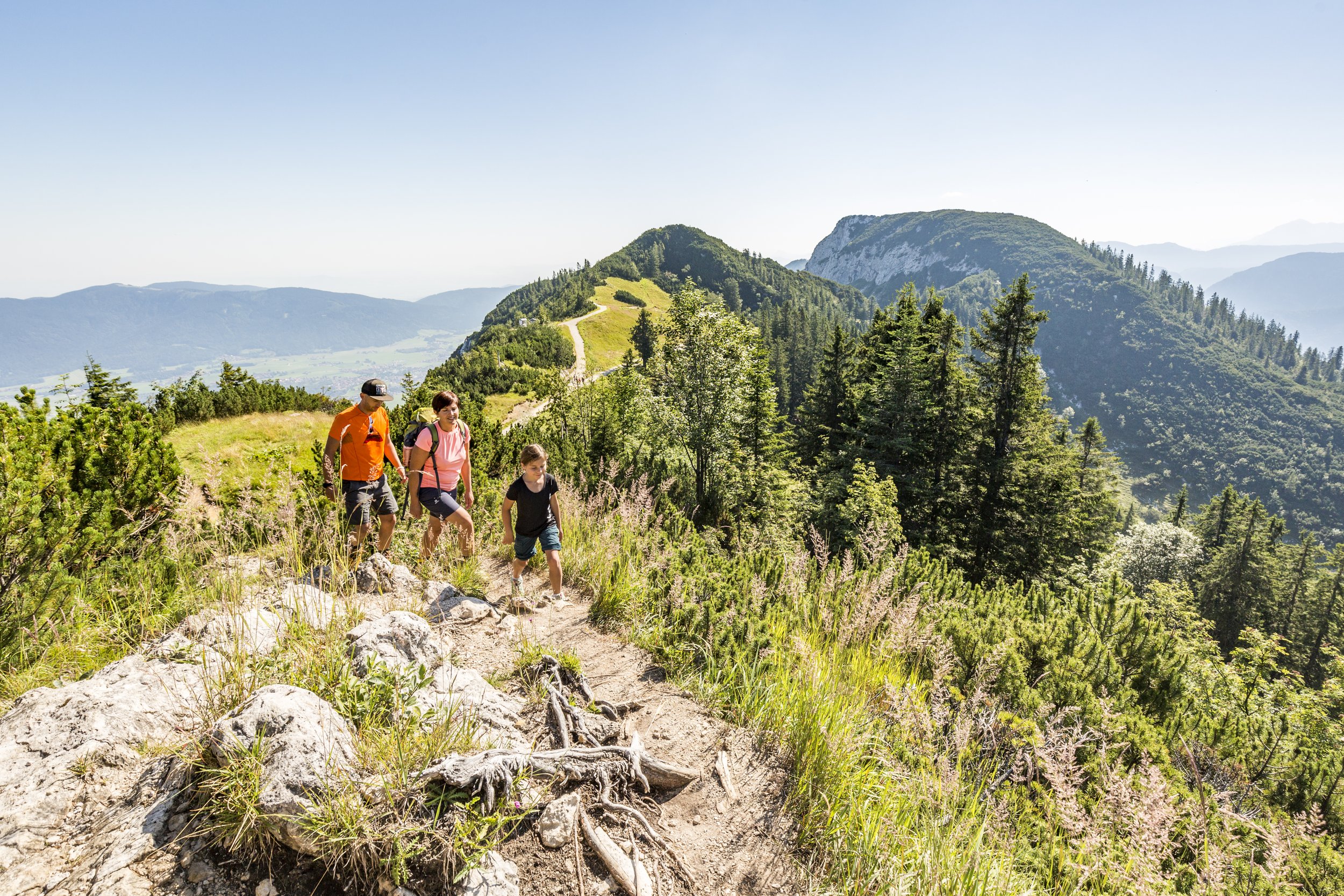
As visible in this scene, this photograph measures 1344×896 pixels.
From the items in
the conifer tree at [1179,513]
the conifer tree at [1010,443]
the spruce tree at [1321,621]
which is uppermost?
the conifer tree at [1010,443]

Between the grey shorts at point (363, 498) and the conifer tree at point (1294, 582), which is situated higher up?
the grey shorts at point (363, 498)

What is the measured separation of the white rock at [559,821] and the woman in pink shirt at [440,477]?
3.73 m

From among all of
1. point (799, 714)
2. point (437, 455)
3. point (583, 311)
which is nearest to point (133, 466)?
point (437, 455)

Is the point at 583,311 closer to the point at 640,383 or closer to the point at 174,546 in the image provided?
the point at 640,383

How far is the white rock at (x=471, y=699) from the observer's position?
3186mm

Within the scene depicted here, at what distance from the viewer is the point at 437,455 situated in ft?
19.7

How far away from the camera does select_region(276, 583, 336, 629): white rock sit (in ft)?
12.1

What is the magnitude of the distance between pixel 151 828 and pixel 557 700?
6.35ft

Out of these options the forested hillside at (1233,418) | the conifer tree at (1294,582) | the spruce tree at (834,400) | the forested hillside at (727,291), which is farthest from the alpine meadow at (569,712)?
the forested hillside at (1233,418)

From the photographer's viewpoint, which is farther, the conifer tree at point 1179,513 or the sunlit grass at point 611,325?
the sunlit grass at point 611,325

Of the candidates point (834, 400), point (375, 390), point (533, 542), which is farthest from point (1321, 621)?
point (375, 390)

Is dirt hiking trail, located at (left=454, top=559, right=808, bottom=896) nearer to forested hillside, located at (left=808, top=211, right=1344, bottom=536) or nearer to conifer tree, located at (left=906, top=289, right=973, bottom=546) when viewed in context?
conifer tree, located at (left=906, top=289, right=973, bottom=546)

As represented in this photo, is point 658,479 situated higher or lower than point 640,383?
lower

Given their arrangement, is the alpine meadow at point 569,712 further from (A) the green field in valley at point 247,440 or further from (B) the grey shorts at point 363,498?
(A) the green field in valley at point 247,440
